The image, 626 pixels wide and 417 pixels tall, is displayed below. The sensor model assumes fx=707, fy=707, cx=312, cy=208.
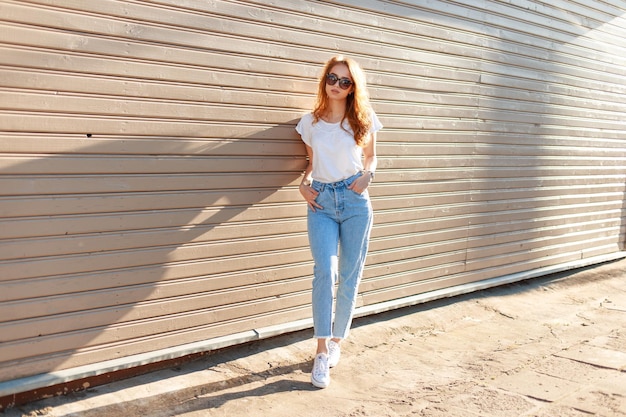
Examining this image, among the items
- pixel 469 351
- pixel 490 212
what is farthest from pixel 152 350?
pixel 490 212

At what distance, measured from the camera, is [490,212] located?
6.30 m

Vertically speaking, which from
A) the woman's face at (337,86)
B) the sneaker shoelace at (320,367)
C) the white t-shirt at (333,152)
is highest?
the woman's face at (337,86)

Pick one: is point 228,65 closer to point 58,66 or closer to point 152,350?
point 58,66

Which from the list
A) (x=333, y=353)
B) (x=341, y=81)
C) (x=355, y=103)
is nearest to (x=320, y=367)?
(x=333, y=353)

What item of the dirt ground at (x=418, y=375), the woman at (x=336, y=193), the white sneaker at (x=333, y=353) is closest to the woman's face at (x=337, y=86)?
the woman at (x=336, y=193)

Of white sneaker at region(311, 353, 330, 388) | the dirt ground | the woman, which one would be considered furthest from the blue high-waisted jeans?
the dirt ground

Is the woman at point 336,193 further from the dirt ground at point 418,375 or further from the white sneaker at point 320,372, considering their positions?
the dirt ground at point 418,375

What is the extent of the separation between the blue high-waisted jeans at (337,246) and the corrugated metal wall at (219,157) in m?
0.42

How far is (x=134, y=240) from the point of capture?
3.80 meters

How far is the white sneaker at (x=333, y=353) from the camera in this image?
4.36 metres

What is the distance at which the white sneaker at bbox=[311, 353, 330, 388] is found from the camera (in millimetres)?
4098

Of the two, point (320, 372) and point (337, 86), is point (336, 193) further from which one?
point (320, 372)

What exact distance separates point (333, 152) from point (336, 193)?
245mm

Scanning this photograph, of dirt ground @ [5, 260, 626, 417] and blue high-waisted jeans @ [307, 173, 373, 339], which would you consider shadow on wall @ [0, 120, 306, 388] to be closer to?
dirt ground @ [5, 260, 626, 417]
